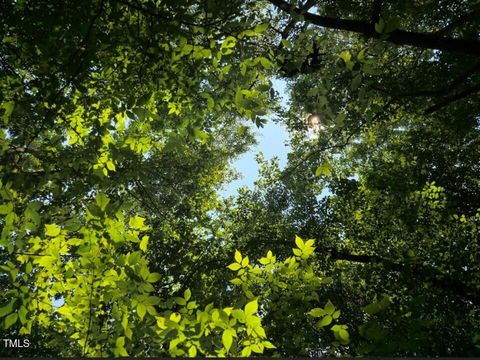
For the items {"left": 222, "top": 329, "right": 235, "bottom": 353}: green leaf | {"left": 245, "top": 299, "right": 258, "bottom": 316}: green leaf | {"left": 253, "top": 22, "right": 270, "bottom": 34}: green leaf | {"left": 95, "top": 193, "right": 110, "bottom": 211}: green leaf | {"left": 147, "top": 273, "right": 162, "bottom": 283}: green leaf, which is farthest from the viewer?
{"left": 253, "top": 22, "right": 270, "bottom": 34}: green leaf

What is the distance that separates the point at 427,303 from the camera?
8961 mm

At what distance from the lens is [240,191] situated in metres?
14.6

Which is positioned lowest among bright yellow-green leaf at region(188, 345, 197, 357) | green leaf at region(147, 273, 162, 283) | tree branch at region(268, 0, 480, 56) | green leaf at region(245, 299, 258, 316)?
bright yellow-green leaf at region(188, 345, 197, 357)

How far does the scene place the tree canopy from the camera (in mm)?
3559

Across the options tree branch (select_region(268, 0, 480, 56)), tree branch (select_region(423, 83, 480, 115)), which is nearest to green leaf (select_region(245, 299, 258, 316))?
tree branch (select_region(268, 0, 480, 56))

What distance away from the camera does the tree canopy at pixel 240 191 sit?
356 centimetres

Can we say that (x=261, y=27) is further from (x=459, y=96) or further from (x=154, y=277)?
(x=459, y=96)

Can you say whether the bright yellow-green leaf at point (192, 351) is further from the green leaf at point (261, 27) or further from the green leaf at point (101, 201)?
the green leaf at point (261, 27)

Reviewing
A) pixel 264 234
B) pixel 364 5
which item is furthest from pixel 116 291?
pixel 364 5

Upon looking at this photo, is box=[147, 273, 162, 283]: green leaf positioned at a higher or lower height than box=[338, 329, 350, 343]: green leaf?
higher

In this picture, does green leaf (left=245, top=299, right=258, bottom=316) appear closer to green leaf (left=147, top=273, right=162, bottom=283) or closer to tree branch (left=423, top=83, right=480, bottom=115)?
green leaf (left=147, top=273, right=162, bottom=283)

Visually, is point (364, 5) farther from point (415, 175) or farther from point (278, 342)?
point (278, 342)

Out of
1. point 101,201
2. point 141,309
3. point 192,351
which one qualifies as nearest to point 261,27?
point 101,201

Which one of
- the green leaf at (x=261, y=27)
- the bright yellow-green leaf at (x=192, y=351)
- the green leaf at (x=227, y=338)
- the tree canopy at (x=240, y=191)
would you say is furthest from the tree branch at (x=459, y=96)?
the bright yellow-green leaf at (x=192, y=351)
